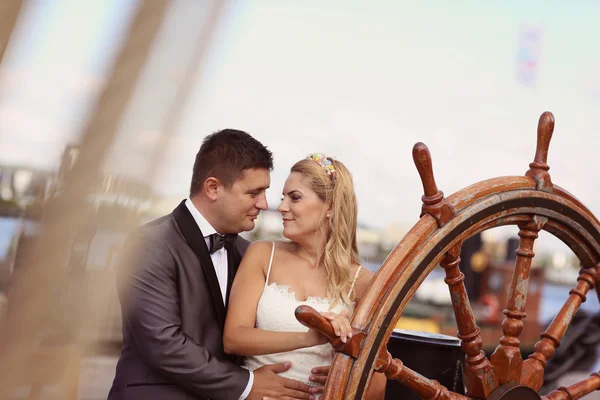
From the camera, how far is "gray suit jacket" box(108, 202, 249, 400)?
4.86ft

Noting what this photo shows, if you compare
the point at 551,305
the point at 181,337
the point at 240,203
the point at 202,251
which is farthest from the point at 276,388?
the point at 551,305

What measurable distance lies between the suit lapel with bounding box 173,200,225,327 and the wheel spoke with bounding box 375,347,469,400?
563 millimetres

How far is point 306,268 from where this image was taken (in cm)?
171

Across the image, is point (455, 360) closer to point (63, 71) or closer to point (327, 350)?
point (327, 350)

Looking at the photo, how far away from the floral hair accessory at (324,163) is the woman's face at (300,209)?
0.05 m

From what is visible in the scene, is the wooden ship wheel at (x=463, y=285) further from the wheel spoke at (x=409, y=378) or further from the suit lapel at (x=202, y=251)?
the suit lapel at (x=202, y=251)

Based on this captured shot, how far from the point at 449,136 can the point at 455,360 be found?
12.0 m

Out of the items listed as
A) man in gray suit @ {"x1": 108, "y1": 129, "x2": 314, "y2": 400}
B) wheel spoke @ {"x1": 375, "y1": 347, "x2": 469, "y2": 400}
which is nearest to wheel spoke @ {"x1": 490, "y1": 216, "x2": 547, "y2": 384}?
wheel spoke @ {"x1": 375, "y1": 347, "x2": 469, "y2": 400}

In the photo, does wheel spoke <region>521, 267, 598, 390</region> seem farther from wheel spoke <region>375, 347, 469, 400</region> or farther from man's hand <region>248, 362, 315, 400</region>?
man's hand <region>248, 362, 315, 400</region>

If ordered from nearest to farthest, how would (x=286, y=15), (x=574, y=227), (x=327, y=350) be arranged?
1. (x=286, y=15)
2. (x=574, y=227)
3. (x=327, y=350)

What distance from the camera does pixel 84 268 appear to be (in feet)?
1.24

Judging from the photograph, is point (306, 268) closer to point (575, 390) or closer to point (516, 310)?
point (516, 310)

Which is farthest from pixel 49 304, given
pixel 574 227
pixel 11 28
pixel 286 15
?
pixel 574 227

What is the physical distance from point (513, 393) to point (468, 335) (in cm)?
18
